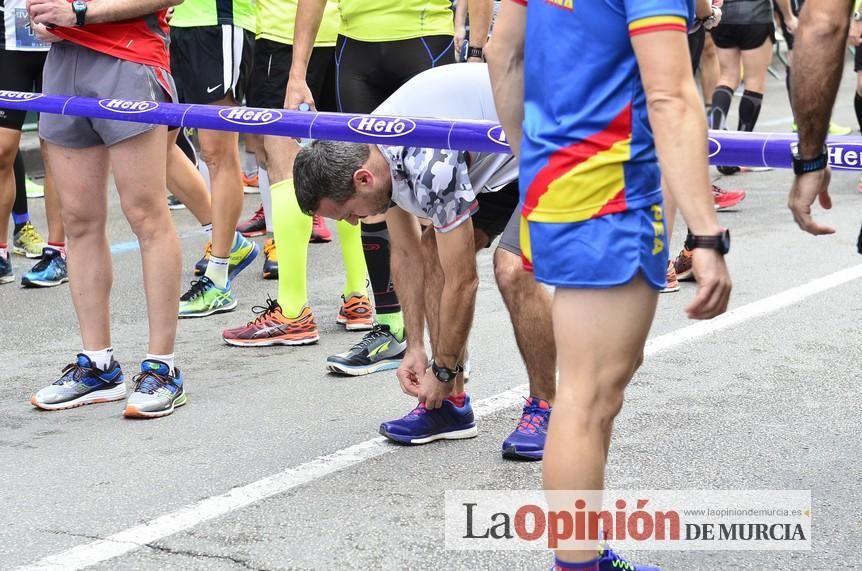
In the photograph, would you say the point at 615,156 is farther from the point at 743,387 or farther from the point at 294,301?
the point at 294,301

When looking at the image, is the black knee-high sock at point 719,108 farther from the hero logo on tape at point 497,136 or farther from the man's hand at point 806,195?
the man's hand at point 806,195

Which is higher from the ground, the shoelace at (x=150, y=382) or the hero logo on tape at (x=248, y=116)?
the hero logo on tape at (x=248, y=116)

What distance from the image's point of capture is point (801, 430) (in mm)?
4402

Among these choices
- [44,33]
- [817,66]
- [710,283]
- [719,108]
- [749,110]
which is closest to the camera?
[710,283]

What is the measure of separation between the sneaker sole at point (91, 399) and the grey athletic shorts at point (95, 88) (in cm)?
92

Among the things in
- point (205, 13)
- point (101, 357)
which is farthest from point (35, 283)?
point (101, 357)

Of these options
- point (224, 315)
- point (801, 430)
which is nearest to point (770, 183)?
point (224, 315)

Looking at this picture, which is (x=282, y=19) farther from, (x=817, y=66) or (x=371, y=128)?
(x=817, y=66)

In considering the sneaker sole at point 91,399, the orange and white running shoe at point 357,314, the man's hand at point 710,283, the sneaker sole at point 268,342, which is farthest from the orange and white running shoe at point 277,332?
the man's hand at point 710,283

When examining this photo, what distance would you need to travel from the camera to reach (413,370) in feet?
14.3

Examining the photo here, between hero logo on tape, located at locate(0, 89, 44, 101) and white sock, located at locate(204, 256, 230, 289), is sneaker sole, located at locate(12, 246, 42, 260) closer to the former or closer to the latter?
white sock, located at locate(204, 256, 230, 289)

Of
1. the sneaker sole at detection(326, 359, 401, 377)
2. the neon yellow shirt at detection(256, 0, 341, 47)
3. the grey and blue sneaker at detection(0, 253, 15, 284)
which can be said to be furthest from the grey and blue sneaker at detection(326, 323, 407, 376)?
the grey and blue sneaker at detection(0, 253, 15, 284)

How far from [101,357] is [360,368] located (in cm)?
100

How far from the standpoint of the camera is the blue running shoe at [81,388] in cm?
491
